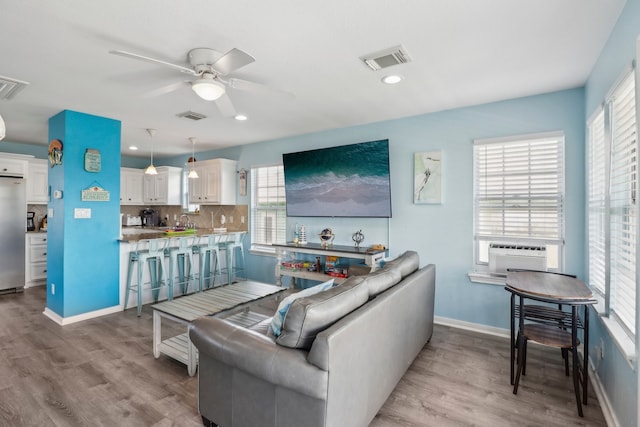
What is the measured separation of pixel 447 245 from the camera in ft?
12.6

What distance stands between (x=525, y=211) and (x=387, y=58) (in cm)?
227

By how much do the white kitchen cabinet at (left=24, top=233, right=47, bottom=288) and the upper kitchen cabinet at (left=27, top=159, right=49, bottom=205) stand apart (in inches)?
29.3

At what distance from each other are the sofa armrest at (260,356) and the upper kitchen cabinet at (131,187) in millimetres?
6355

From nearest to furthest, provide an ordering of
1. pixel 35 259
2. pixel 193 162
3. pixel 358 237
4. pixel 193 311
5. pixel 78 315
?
pixel 193 311
pixel 78 315
pixel 358 237
pixel 35 259
pixel 193 162

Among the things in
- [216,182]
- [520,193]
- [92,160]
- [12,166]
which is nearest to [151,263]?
[92,160]

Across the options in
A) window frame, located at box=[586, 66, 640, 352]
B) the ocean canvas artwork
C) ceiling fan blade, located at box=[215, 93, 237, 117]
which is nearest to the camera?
window frame, located at box=[586, 66, 640, 352]

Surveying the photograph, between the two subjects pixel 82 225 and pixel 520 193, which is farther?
pixel 82 225

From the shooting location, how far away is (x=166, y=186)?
22.2ft

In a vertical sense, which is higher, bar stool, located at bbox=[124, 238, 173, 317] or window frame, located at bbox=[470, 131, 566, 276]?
window frame, located at bbox=[470, 131, 566, 276]

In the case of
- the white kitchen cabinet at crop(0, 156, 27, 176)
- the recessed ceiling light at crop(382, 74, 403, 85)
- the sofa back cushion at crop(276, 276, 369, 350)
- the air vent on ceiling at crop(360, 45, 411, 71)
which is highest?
the recessed ceiling light at crop(382, 74, 403, 85)

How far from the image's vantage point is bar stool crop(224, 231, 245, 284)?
5.39m

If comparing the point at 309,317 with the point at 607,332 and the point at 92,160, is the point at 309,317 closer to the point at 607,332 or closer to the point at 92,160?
the point at 607,332

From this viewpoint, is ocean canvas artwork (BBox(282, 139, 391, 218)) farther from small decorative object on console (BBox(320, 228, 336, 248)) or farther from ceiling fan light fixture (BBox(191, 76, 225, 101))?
ceiling fan light fixture (BBox(191, 76, 225, 101))

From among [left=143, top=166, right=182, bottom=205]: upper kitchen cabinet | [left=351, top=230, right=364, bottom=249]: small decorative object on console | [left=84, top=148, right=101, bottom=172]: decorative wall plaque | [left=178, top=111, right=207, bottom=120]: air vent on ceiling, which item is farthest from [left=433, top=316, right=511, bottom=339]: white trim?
[left=143, top=166, right=182, bottom=205]: upper kitchen cabinet
